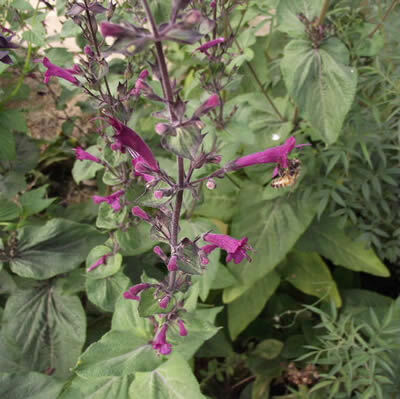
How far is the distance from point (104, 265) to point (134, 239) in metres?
0.11

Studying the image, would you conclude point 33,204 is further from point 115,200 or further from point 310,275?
point 310,275

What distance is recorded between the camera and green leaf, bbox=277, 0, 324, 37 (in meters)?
1.19

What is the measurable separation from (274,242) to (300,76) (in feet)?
1.73

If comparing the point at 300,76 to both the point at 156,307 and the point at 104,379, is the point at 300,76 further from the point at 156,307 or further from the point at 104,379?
the point at 104,379

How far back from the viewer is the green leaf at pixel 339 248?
4.56 ft

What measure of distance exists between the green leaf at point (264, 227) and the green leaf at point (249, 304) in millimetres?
58

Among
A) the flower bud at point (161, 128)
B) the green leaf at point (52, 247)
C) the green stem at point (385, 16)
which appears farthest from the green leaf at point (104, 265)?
the green stem at point (385, 16)

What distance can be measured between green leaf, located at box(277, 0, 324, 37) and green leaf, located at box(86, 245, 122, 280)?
2.65 feet

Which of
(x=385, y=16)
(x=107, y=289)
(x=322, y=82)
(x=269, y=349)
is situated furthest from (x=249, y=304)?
(x=385, y=16)

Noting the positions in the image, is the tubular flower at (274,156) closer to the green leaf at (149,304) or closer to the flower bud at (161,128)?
the flower bud at (161,128)

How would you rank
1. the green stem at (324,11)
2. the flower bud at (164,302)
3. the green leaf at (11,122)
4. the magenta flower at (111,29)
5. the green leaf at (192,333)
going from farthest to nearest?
1. the green leaf at (11,122)
2. the green stem at (324,11)
3. the green leaf at (192,333)
4. the flower bud at (164,302)
5. the magenta flower at (111,29)

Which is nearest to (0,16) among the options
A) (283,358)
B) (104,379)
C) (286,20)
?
(286,20)

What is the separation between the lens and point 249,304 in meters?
1.39

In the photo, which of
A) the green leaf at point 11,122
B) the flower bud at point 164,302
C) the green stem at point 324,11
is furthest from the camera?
the green leaf at point 11,122
